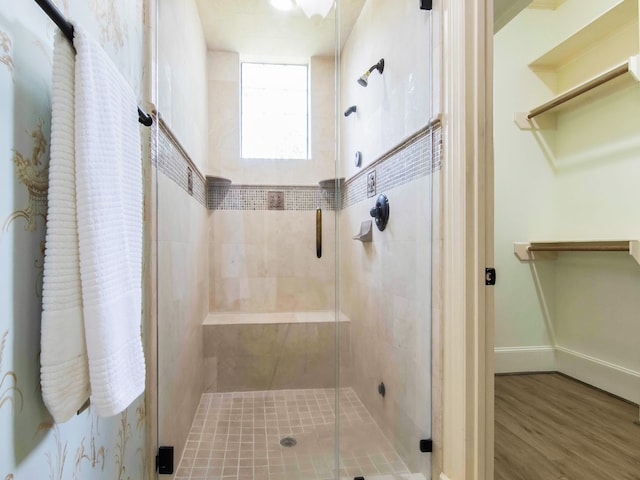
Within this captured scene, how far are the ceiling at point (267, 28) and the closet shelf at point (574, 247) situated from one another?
1938 mm

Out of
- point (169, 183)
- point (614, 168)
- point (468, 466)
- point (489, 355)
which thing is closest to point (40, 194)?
point (169, 183)

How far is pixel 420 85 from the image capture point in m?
1.47

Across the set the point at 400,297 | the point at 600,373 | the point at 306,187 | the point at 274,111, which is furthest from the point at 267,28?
the point at 600,373

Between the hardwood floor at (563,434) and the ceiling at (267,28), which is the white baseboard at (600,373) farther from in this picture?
the ceiling at (267,28)

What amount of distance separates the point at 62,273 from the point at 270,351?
183cm

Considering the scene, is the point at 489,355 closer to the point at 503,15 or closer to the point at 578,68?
the point at 503,15

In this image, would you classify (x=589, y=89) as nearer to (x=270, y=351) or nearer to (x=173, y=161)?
(x=173, y=161)

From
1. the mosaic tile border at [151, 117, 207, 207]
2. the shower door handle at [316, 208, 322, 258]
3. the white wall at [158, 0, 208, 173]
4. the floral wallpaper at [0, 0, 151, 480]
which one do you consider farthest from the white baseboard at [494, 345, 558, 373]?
the floral wallpaper at [0, 0, 151, 480]

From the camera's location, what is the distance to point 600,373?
228cm


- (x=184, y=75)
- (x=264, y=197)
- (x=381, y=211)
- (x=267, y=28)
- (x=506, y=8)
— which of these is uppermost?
(x=267, y=28)

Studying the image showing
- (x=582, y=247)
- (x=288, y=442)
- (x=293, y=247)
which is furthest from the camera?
(x=293, y=247)

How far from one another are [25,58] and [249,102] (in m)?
2.00

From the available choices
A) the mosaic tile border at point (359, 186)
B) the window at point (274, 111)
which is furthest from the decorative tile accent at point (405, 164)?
the window at point (274, 111)

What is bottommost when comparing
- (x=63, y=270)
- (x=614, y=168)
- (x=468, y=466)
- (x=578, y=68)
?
(x=468, y=466)
